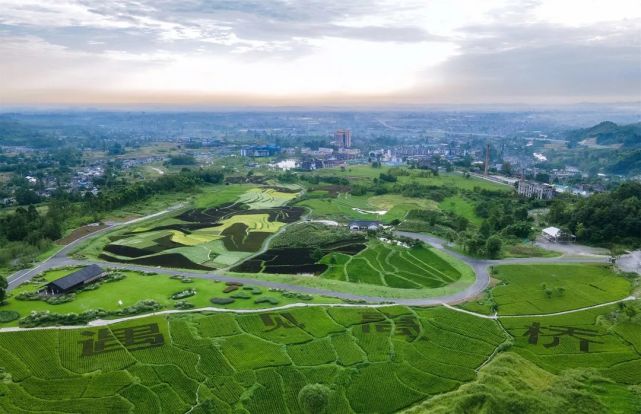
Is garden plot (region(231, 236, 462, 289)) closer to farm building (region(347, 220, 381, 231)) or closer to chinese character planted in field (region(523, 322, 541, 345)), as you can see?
farm building (region(347, 220, 381, 231))

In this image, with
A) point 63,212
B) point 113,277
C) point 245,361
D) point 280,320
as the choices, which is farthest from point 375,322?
point 63,212

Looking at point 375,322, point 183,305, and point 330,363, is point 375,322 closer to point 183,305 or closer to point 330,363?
point 330,363

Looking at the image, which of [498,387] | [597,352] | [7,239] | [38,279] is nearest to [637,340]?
[597,352]

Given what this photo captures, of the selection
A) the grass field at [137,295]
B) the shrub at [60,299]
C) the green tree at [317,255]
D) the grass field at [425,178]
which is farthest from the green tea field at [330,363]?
the grass field at [425,178]

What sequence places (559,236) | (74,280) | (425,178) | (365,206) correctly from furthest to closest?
(425,178)
(365,206)
(559,236)
(74,280)

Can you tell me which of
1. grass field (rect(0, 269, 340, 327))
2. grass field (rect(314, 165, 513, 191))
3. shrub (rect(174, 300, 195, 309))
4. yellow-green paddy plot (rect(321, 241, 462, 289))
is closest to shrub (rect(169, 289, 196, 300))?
grass field (rect(0, 269, 340, 327))
